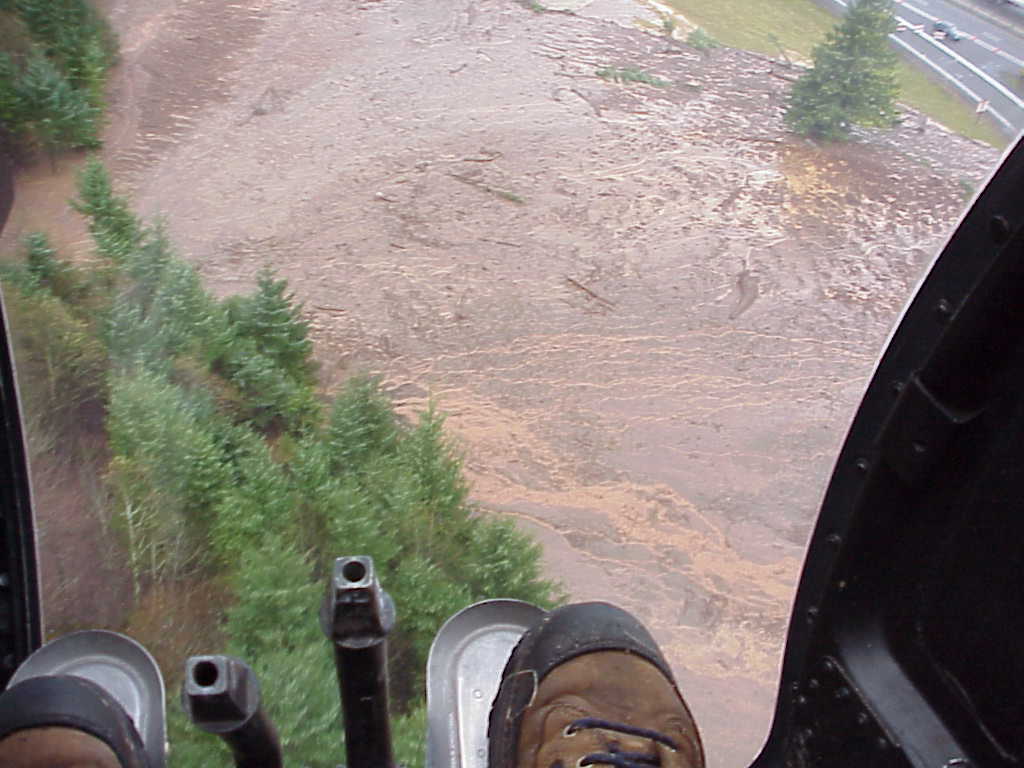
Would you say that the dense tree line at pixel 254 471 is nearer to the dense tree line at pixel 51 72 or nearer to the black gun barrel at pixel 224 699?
the dense tree line at pixel 51 72

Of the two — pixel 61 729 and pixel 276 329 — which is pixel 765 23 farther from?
pixel 61 729

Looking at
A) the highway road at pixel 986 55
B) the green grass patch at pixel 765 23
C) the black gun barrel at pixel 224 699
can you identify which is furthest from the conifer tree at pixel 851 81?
the black gun barrel at pixel 224 699

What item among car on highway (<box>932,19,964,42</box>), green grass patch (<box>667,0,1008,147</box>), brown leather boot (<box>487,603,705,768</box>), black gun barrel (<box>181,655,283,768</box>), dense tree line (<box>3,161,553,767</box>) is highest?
car on highway (<box>932,19,964,42</box>)

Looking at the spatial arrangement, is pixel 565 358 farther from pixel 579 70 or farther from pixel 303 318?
pixel 579 70

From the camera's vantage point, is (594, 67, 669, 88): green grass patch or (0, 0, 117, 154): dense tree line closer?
(0, 0, 117, 154): dense tree line

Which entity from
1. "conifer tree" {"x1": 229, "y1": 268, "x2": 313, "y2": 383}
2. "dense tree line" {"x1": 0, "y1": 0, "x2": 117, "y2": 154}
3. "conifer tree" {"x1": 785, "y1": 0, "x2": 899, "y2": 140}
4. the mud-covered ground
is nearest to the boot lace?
the mud-covered ground

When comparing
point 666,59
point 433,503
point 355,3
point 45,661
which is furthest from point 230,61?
point 45,661

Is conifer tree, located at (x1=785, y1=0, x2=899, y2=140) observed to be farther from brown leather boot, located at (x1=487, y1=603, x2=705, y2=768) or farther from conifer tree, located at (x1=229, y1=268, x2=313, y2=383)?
brown leather boot, located at (x1=487, y1=603, x2=705, y2=768)
